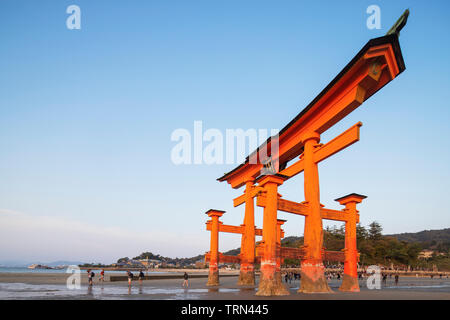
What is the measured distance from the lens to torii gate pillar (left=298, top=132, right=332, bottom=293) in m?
18.1

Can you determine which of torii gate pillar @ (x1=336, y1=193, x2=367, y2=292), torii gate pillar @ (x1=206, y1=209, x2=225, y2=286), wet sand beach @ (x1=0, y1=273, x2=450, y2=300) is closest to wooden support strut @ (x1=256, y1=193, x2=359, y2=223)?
torii gate pillar @ (x1=336, y1=193, x2=367, y2=292)

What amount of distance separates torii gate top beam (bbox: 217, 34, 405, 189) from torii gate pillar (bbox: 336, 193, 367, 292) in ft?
16.1

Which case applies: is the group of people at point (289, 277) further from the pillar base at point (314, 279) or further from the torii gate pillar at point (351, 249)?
the pillar base at point (314, 279)

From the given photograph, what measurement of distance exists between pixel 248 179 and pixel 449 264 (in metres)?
108

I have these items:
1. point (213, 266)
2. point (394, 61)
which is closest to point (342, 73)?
point (394, 61)

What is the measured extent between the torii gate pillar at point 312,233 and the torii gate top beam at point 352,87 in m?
1.15

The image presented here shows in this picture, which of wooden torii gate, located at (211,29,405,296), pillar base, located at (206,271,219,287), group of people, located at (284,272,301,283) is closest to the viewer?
wooden torii gate, located at (211,29,405,296)

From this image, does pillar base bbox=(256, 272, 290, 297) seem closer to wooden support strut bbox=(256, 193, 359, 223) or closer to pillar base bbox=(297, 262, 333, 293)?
pillar base bbox=(297, 262, 333, 293)

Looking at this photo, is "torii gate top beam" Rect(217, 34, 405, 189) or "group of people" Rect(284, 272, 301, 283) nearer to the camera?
"torii gate top beam" Rect(217, 34, 405, 189)

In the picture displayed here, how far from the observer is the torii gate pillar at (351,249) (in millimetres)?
20094

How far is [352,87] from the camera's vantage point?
1641cm

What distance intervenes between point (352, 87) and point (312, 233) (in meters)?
8.39

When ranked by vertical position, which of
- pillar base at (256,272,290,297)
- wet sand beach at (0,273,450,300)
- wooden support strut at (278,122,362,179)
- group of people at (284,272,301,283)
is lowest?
group of people at (284,272,301,283)
